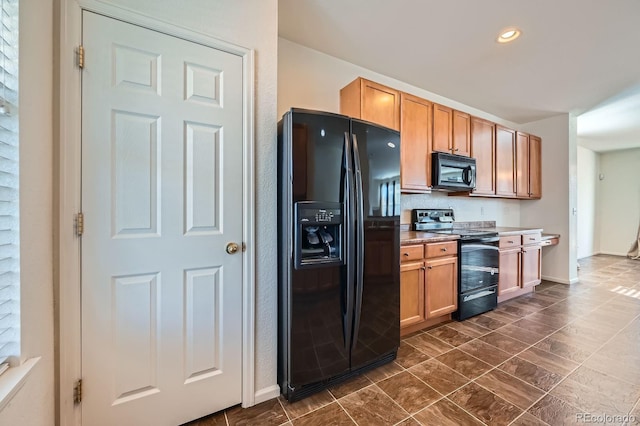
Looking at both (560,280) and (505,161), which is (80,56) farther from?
→ (560,280)

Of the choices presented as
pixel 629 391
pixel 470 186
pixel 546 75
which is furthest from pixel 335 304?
pixel 546 75

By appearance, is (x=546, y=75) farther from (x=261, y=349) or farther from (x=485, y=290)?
(x=261, y=349)

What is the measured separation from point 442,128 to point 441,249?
1.43m

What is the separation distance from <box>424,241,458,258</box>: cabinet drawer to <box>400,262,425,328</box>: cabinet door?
0.47 feet

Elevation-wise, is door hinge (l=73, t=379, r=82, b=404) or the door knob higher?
the door knob

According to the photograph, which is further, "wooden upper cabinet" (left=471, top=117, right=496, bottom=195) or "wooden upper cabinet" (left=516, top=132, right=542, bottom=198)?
"wooden upper cabinet" (left=516, top=132, right=542, bottom=198)

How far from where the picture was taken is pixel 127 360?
4.09 ft

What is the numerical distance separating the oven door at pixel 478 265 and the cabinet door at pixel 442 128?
1.13 metres

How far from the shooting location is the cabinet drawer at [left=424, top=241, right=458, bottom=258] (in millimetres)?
2339

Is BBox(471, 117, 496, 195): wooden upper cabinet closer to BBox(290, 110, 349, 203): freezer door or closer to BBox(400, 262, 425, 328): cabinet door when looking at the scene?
BBox(400, 262, 425, 328): cabinet door

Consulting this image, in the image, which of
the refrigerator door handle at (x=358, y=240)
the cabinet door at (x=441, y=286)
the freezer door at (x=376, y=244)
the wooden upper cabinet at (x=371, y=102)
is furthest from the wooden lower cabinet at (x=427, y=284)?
the wooden upper cabinet at (x=371, y=102)

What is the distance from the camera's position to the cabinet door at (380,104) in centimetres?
236

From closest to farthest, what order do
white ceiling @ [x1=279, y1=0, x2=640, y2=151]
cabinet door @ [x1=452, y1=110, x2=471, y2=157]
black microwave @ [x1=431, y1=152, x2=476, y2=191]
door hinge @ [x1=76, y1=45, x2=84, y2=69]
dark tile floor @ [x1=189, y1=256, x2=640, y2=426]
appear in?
door hinge @ [x1=76, y1=45, x2=84, y2=69]
dark tile floor @ [x1=189, y1=256, x2=640, y2=426]
white ceiling @ [x1=279, y1=0, x2=640, y2=151]
black microwave @ [x1=431, y1=152, x2=476, y2=191]
cabinet door @ [x1=452, y1=110, x2=471, y2=157]

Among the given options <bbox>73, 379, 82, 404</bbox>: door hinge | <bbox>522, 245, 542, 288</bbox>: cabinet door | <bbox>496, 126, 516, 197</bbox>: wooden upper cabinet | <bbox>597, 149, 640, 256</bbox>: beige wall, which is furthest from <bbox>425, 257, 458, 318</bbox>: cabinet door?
<bbox>597, 149, 640, 256</bbox>: beige wall
